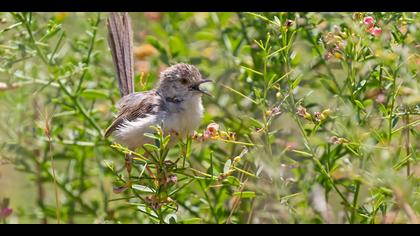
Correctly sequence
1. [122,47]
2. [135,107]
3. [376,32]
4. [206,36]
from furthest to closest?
[206,36], [122,47], [135,107], [376,32]

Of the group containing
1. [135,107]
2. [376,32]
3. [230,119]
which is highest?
[376,32]

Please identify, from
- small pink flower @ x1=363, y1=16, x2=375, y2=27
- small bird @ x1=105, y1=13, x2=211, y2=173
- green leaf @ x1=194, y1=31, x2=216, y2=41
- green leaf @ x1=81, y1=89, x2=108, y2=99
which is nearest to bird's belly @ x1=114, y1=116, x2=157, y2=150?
small bird @ x1=105, y1=13, x2=211, y2=173

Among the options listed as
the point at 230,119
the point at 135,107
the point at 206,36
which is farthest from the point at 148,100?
the point at 206,36

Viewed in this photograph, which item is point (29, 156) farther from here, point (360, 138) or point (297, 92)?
point (360, 138)

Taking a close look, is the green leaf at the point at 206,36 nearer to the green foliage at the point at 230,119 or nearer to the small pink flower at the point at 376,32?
the green foliage at the point at 230,119

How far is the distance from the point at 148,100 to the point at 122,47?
378 millimetres

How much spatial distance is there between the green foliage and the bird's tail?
0.32 ft

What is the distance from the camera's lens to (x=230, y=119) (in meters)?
4.61

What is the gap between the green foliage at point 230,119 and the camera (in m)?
3.21

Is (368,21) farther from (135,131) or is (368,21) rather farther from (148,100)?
(148,100)

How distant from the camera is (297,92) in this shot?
429 centimetres

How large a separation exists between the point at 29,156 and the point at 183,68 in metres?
1.19

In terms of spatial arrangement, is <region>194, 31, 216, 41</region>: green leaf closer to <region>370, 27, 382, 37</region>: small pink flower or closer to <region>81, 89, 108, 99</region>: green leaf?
<region>81, 89, 108, 99</region>: green leaf

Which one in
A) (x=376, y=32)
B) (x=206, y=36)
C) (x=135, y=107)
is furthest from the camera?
(x=206, y=36)
